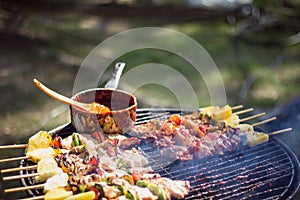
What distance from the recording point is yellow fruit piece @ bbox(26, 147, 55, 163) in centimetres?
346

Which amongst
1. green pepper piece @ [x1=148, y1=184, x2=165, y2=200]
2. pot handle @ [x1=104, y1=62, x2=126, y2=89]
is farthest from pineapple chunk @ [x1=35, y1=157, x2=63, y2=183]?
pot handle @ [x1=104, y1=62, x2=126, y2=89]

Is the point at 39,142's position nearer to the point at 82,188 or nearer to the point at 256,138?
the point at 82,188

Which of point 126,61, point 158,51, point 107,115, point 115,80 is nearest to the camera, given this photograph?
point 107,115

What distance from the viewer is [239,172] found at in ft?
11.6

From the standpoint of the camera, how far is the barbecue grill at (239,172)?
3.28m

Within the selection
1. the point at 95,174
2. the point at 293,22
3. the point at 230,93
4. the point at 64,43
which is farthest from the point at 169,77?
the point at 95,174

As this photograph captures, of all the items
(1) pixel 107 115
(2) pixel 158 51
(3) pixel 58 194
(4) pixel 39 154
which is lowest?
(3) pixel 58 194

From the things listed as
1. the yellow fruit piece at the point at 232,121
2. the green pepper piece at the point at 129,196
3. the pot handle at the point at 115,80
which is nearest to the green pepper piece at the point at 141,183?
the green pepper piece at the point at 129,196

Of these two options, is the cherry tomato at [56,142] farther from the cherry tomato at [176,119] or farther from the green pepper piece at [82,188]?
the cherry tomato at [176,119]

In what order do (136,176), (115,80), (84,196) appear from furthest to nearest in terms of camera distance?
(115,80) < (136,176) < (84,196)

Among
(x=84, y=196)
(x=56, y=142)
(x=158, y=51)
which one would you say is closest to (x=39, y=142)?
(x=56, y=142)

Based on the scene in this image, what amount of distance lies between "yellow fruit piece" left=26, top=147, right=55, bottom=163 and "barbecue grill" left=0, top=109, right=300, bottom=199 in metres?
0.09

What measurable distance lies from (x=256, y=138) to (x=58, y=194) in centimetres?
188

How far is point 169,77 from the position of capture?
845 centimetres
